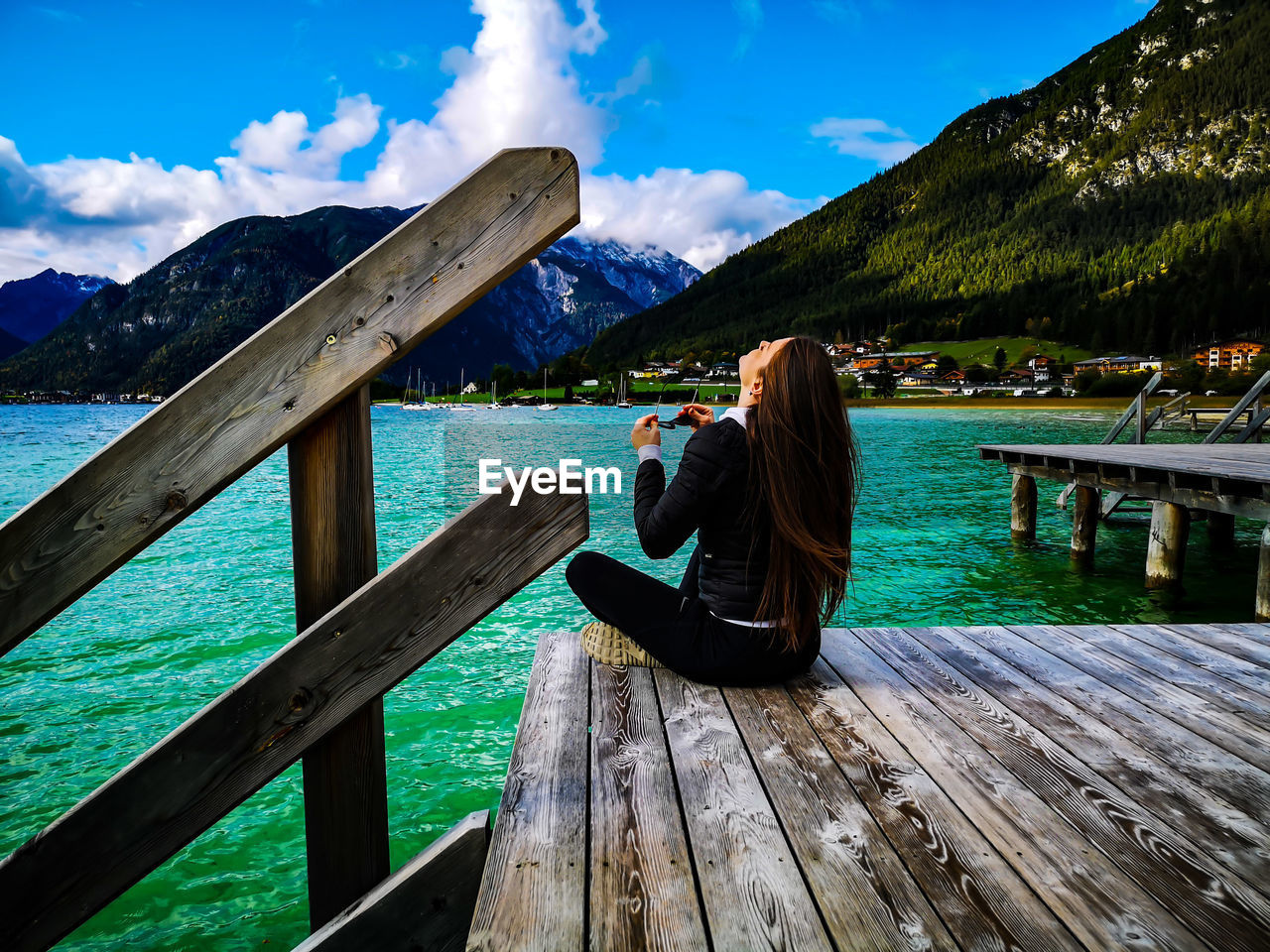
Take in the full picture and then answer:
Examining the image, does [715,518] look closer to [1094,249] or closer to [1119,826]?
[1119,826]

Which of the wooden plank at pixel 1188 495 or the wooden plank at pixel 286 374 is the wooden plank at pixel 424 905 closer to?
the wooden plank at pixel 286 374

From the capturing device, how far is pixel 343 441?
6.27 ft

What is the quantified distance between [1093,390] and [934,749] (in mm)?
100810

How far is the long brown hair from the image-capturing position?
2775 millimetres

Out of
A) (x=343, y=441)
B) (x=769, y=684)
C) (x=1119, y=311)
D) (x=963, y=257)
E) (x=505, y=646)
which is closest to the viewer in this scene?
(x=343, y=441)

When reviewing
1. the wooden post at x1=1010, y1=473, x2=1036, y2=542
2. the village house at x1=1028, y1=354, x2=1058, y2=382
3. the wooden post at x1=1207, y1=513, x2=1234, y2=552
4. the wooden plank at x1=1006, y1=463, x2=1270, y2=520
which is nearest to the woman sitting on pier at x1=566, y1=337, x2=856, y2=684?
the wooden plank at x1=1006, y1=463, x2=1270, y2=520

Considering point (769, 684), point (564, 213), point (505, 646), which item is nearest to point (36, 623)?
point (564, 213)

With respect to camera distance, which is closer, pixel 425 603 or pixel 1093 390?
pixel 425 603

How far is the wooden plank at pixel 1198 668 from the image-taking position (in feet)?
10.3

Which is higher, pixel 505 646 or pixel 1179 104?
pixel 1179 104

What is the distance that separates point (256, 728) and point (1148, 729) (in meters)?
3.09

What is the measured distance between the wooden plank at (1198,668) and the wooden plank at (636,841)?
7.99ft

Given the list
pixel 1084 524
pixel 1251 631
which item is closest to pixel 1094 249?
pixel 1084 524

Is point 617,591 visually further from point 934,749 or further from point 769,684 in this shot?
point 934,749
